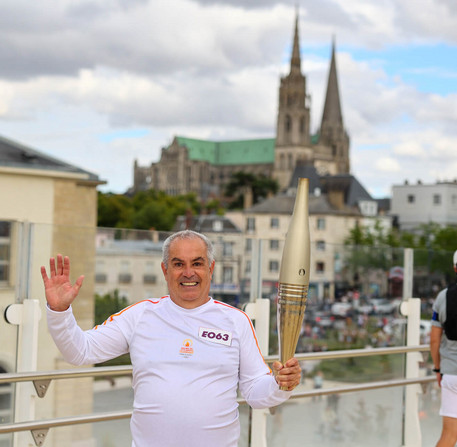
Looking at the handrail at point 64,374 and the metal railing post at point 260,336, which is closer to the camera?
the handrail at point 64,374

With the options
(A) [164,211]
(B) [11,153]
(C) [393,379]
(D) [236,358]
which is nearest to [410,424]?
(C) [393,379]

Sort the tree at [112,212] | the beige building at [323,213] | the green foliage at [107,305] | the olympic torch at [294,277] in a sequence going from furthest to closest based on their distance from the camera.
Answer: the tree at [112,212], the beige building at [323,213], the green foliage at [107,305], the olympic torch at [294,277]

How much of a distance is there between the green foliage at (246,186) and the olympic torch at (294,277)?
143642 mm

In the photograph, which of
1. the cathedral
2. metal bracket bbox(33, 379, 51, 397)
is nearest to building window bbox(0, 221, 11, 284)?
metal bracket bbox(33, 379, 51, 397)

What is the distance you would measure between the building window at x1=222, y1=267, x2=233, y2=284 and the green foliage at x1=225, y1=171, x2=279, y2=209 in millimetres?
140381

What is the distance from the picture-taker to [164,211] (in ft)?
408

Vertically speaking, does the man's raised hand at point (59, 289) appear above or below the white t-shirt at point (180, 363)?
above

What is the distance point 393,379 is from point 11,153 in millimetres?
27240

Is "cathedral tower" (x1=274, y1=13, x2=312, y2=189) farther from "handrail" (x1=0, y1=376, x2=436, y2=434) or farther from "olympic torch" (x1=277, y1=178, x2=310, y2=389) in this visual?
"olympic torch" (x1=277, y1=178, x2=310, y2=389)

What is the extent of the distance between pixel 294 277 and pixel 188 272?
49 centimetres

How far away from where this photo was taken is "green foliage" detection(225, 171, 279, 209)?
147 m

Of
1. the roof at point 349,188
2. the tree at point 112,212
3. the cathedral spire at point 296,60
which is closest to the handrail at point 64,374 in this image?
the roof at point 349,188

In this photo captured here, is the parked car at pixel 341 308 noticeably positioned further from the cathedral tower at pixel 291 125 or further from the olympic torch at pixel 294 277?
the cathedral tower at pixel 291 125

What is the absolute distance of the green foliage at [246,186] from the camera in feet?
483
